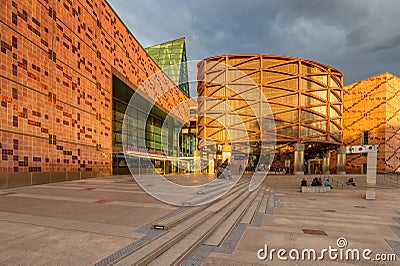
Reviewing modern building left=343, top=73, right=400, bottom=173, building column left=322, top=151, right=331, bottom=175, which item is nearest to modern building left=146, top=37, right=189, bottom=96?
building column left=322, top=151, right=331, bottom=175

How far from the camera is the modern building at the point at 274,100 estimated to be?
41375 millimetres

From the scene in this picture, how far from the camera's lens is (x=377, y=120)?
48.3 m

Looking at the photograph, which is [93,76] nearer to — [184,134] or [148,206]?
[148,206]

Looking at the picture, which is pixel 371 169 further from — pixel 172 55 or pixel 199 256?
pixel 172 55

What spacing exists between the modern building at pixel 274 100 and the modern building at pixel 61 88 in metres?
20.6

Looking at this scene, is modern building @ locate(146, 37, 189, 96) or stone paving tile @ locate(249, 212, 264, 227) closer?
stone paving tile @ locate(249, 212, 264, 227)

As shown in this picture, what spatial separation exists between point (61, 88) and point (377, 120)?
60723mm

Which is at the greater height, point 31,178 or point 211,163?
point 31,178

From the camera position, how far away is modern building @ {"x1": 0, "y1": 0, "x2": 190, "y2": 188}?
37.1 ft

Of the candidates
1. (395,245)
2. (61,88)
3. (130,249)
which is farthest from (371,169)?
(61,88)

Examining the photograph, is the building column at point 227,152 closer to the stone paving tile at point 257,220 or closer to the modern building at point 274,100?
the modern building at point 274,100

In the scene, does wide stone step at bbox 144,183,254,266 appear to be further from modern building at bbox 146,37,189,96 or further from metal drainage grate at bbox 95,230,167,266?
modern building at bbox 146,37,189,96

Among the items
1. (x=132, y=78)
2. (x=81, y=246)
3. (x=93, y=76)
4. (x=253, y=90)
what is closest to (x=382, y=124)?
(x=253, y=90)

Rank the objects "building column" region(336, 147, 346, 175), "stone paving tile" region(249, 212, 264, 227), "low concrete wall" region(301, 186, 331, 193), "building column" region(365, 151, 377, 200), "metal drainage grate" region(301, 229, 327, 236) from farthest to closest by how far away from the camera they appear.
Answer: "building column" region(336, 147, 346, 175), "low concrete wall" region(301, 186, 331, 193), "building column" region(365, 151, 377, 200), "stone paving tile" region(249, 212, 264, 227), "metal drainage grate" region(301, 229, 327, 236)
